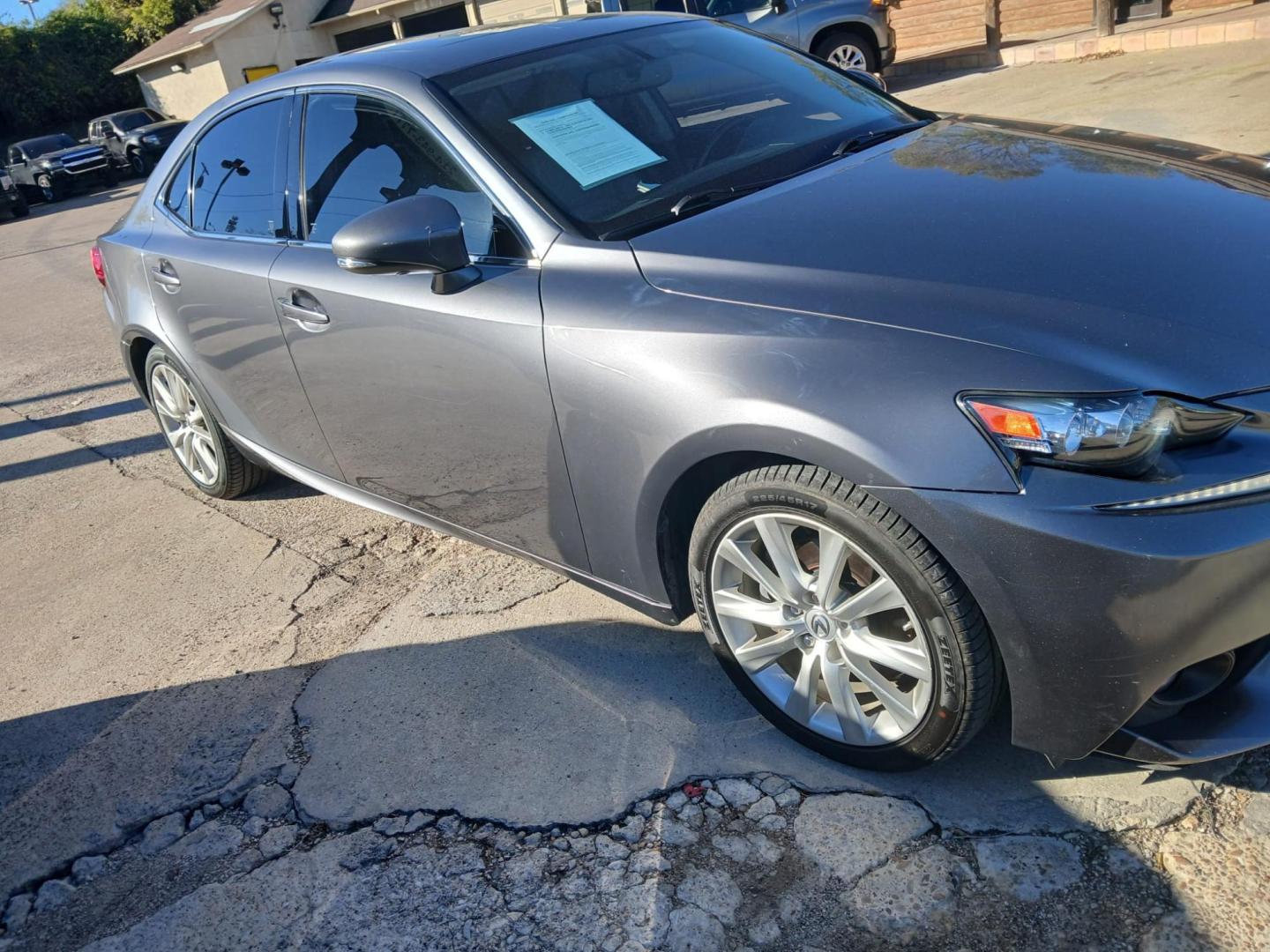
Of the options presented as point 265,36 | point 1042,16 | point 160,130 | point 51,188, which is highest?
point 265,36

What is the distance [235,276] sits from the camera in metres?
3.83

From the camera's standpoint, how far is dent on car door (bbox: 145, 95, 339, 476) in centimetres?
375

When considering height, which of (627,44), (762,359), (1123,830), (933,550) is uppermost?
(627,44)

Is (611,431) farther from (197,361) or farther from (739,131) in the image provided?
(197,361)

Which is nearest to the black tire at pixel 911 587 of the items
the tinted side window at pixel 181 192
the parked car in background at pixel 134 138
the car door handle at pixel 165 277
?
the car door handle at pixel 165 277

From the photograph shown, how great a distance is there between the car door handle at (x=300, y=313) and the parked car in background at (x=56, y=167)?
26174mm

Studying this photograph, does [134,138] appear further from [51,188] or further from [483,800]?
[483,800]

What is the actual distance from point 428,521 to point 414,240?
1.07 metres

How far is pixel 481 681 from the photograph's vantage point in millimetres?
3289

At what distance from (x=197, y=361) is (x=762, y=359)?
2.75m

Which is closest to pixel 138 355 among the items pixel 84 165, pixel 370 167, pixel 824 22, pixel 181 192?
pixel 181 192

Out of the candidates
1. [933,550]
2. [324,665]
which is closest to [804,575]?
[933,550]

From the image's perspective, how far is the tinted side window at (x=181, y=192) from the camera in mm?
4379

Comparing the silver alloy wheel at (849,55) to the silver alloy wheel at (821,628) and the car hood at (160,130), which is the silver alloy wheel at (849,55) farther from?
the car hood at (160,130)
